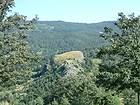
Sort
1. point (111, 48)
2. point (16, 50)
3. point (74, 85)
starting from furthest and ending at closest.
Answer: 1. point (74, 85)
2. point (111, 48)
3. point (16, 50)

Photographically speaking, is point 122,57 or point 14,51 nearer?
point 14,51

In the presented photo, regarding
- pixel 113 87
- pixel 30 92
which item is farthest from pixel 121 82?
pixel 30 92

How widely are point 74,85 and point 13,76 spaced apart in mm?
106021

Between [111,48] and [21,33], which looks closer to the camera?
[21,33]

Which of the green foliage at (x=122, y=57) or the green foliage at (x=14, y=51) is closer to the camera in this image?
the green foliage at (x=14, y=51)

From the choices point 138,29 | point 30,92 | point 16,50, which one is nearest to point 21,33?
point 16,50

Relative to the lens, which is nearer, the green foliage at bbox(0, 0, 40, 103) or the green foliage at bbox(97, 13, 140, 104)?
the green foliage at bbox(0, 0, 40, 103)

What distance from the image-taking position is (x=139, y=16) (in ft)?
109

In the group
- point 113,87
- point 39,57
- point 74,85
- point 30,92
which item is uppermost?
point 39,57

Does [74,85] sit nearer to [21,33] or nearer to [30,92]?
[30,92]

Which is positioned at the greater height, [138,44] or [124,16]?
[124,16]

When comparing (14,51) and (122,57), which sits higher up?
(14,51)

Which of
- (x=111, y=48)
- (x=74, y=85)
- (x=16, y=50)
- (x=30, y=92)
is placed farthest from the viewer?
(x=30, y=92)

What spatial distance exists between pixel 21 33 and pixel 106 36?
7.18 meters
